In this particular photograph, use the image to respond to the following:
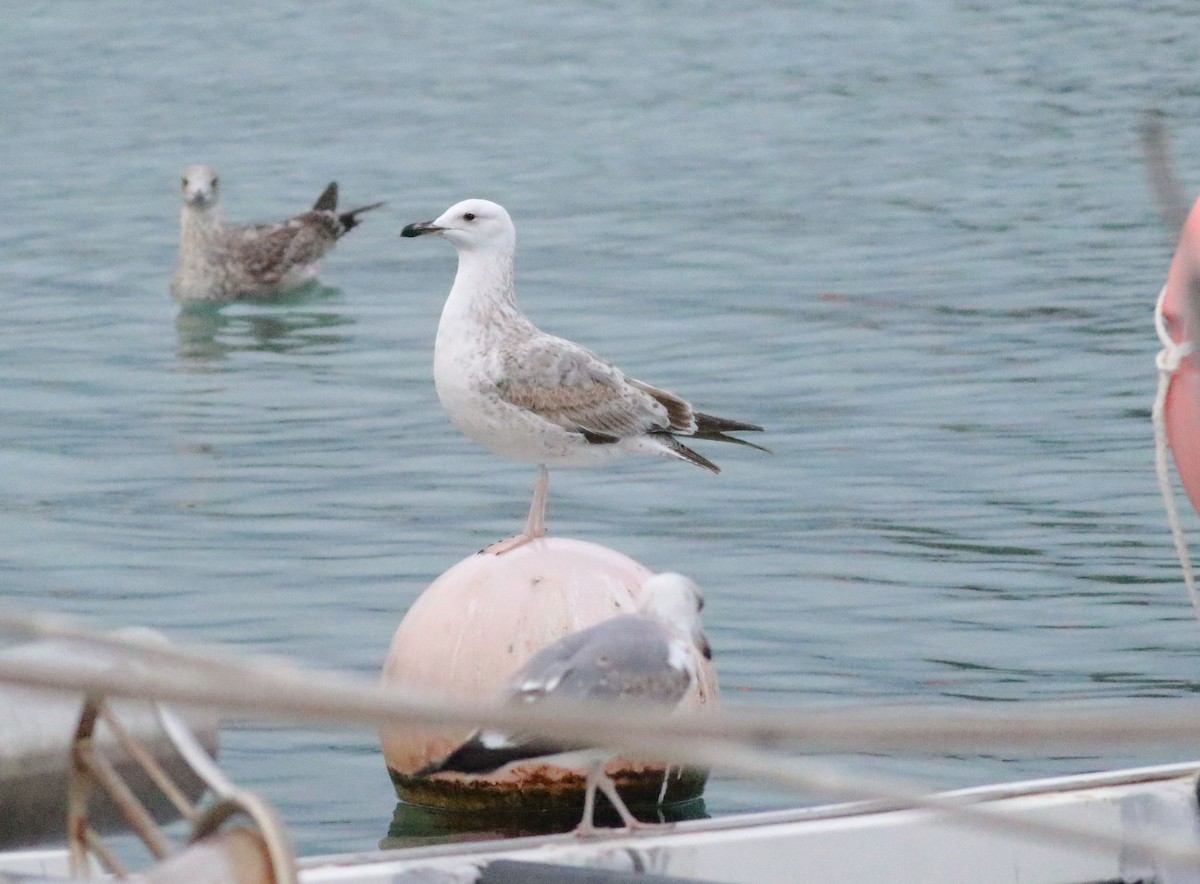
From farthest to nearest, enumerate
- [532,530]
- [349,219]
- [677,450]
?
[349,219] < [677,450] < [532,530]

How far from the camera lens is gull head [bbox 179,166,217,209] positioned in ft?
52.4

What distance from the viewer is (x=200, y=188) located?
1600 centimetres

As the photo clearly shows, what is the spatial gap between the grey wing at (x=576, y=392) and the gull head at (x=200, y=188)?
363 inches

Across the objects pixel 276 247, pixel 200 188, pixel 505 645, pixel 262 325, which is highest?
pixel 505 645

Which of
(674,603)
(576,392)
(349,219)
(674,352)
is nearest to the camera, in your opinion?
A: (674,603)

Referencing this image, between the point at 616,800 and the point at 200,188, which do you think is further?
the point at 200,188

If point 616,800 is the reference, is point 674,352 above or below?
below

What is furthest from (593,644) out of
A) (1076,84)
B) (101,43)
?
(101,43)

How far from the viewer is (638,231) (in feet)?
57.7

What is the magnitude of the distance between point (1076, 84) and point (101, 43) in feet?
43.0

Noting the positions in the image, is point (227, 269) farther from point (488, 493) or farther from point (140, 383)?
point (488, 493)

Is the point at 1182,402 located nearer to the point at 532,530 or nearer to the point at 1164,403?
the point at 1164,403

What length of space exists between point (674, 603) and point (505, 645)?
56cm

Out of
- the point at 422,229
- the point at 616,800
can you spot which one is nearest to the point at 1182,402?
the point at 616,800
